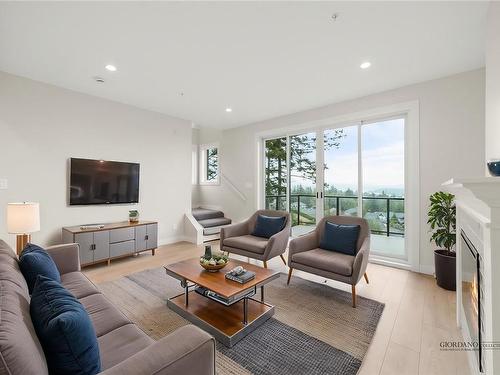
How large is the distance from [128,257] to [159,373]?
367cm

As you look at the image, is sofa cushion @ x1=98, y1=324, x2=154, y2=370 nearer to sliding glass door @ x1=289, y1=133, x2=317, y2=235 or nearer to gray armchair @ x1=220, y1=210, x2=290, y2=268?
gray armchair @ x1=220, y1=210, x2=290, y2=268

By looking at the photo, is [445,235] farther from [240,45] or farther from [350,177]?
[240,45]

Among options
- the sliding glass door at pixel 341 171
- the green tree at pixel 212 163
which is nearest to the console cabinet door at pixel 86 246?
the green tree at pixel 212 163

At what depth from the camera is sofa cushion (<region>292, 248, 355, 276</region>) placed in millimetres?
2445

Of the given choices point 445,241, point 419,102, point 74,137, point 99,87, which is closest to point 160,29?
point 99,87

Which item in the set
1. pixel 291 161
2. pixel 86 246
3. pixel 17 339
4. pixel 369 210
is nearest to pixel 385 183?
pixel 369 210

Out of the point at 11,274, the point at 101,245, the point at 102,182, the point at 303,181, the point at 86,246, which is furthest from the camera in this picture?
the point at 303,181

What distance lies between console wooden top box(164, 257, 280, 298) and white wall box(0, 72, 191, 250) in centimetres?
241

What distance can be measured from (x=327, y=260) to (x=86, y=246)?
10.7 ft

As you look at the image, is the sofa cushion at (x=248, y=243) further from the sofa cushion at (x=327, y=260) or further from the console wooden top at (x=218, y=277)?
the console wooden top at (x=218, y=277)

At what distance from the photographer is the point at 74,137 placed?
12.2 ft

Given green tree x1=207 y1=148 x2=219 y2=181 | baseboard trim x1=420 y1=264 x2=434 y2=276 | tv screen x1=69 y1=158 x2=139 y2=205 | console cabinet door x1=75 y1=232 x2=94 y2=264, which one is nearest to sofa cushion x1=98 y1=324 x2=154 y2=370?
console cabinet door x1=75 y1=232 x2=94 y2=264

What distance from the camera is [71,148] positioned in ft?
12.1

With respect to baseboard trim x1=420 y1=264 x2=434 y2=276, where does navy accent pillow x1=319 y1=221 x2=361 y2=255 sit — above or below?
above
